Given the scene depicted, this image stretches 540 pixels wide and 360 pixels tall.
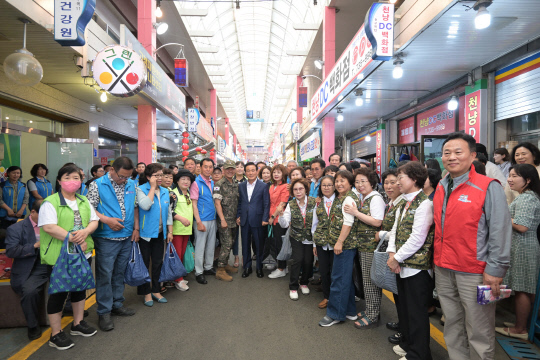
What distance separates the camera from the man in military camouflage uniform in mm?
4812

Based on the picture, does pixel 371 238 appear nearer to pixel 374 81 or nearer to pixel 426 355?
pixel 426 355

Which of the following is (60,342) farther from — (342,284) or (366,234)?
(366,234)

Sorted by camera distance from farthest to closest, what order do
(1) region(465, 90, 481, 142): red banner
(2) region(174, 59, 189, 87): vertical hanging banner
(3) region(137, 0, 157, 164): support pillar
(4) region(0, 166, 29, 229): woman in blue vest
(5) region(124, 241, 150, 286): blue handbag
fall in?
(2) region(174, 59, 189, 87): vertical hanging banner
(3) region(137, 0, 157, 164): support pillar
(1) region(465, 90, 481, 142): red banner
(4) region(0, 166, 29, 229): woman in blue vest
(5) region(124, 241, 150, 286): blue handbag

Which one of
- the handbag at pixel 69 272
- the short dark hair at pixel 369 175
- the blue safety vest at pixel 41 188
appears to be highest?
the short dark hair at pixel 369 175

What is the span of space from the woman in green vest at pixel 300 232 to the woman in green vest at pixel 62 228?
2312mm

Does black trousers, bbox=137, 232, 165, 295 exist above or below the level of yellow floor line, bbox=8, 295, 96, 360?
above

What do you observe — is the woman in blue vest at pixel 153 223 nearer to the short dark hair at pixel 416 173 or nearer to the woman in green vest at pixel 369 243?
the woman in green vest at pixel 369 243

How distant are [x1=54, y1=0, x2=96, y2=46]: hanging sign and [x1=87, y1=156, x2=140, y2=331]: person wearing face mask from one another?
7.24ft

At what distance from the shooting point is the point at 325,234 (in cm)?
351

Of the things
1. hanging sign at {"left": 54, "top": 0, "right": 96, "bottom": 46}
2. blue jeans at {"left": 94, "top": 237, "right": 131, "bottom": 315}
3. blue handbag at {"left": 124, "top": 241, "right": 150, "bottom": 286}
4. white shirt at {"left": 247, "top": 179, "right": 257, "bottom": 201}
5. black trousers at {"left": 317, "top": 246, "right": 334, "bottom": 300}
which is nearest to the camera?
blue jeans at {"left": 94, "top": 237, "right": 131, "bottom": 315}

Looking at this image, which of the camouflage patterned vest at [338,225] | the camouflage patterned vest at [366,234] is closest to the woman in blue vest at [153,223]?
the camouflage patterned vest at [338,225]

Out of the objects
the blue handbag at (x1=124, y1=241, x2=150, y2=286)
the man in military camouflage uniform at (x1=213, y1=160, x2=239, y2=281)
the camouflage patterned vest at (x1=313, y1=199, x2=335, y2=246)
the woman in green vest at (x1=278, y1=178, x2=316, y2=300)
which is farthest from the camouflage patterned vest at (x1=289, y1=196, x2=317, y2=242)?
the blue handbag at (x1=124, y1=241, x2=150, y2=286)

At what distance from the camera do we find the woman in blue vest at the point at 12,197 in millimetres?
5895

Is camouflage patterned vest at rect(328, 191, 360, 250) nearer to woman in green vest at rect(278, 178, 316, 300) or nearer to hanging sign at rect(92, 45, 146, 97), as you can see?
woman in green vest at rect(278, 178, 316, 300)
